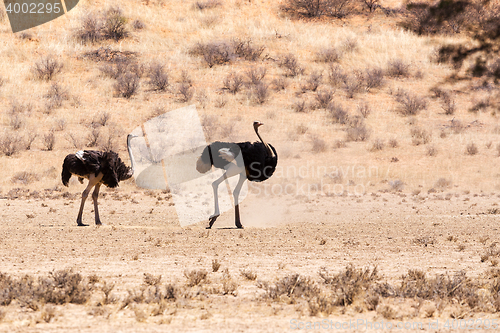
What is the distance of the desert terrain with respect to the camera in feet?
20.6

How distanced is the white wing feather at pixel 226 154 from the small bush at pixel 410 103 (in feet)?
54.8

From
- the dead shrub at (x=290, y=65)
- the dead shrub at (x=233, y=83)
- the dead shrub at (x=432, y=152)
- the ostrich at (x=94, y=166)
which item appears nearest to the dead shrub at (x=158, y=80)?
the dead shrub at (x=233, y=83)

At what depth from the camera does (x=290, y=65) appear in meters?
29.8

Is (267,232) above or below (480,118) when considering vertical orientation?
above

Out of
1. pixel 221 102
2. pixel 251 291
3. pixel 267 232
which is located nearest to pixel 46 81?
pixel 221 102

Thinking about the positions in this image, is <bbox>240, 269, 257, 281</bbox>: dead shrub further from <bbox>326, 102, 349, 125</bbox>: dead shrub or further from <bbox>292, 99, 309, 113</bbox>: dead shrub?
<bbox>292, 99, 309, 113</bbox>: dead shrub

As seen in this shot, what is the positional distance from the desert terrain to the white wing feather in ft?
4.92

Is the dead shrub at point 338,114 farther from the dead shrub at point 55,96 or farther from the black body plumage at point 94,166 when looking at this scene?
the black body plumage at point 94,166

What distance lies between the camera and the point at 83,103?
82.1 feet

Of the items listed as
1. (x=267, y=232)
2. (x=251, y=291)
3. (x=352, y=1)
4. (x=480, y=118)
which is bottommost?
(x=480, y=118)

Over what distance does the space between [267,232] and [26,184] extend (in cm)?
972

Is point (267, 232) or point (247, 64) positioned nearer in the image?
point (267, 232)

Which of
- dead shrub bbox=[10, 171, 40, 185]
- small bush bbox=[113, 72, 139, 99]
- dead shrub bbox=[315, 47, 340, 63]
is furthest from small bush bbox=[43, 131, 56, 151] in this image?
dead shrub bbox=[315, 47, 340, 63]

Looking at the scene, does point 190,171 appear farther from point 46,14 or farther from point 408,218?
point 46,14
